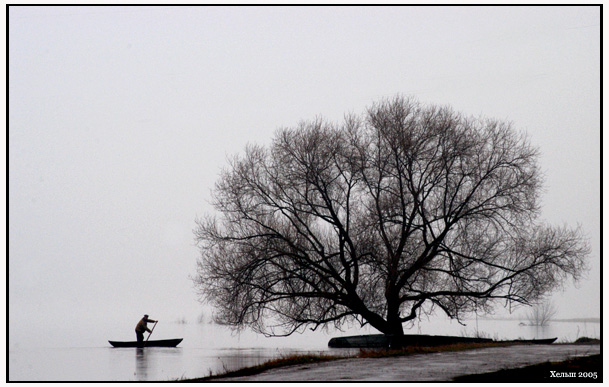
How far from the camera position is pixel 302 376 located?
629 inches

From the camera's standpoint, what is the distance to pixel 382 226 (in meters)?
30.0

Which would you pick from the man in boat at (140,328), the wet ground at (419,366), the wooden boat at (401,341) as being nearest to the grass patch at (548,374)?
the wet ground at (419,366)

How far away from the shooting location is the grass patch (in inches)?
577

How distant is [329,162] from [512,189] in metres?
7.38

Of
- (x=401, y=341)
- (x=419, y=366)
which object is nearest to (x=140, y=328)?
(x=401, y=341)

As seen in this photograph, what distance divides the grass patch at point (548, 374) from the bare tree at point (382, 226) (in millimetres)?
13660

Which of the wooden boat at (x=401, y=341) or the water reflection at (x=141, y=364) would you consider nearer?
the water reflection at (x=141, y=364)

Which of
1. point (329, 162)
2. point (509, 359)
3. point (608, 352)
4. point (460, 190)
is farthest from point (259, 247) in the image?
point (608, 352)

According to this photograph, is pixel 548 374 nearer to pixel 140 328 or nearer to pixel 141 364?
pixel 141 364

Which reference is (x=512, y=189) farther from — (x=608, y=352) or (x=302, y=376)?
(x=302, y=376)

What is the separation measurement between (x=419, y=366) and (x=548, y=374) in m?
3.06

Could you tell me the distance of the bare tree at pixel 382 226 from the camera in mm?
29641

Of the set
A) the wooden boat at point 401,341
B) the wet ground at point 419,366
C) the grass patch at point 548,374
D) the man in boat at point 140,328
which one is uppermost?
the man in boat at point 140,328

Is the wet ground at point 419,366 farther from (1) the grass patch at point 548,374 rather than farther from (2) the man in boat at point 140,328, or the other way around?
(2) the man in boat at point 140,328
